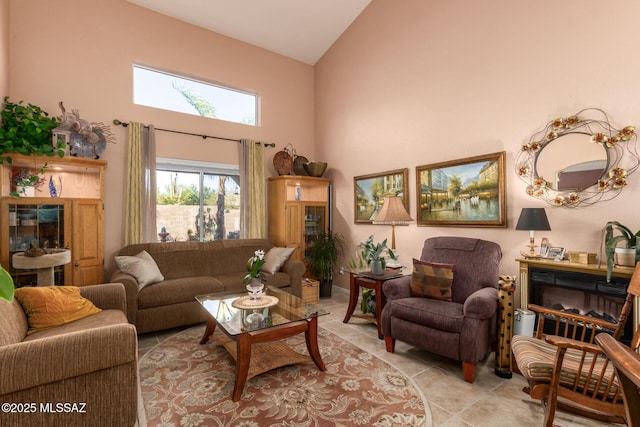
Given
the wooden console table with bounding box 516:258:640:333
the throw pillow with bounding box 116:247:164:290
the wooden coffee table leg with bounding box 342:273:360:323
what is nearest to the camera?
the wooden console table with bounding box 516:258:640:333

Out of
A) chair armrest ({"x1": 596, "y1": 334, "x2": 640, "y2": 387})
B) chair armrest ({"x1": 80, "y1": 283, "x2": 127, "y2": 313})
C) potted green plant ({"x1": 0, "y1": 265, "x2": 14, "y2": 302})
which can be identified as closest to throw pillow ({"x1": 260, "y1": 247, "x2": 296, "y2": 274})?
chair armrest ({"x1": 80, "y1": 283, "x2": 127, "y2": 313})

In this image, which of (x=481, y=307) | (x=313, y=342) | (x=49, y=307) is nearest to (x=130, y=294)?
(x=49, y=307)

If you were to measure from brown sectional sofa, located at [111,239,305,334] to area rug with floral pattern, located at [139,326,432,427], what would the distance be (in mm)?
474

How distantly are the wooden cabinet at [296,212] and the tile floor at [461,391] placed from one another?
1989 millimetres

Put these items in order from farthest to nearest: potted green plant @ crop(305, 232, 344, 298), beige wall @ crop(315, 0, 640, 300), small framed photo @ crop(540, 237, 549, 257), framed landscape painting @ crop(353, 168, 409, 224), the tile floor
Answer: potted green plant @ crop(305, 232, 344, 298), framed landscape painting @ crop(353, 168, 409, 224), small framed photo @ crop(540, 237, 549, 257), beige wall @ crop(315, 0, 640, 300), the tile floor

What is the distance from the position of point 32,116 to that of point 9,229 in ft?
3.89

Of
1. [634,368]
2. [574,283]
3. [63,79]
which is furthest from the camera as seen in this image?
[63,79]

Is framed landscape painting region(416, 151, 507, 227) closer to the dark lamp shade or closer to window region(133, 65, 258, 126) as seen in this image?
the dark lamp shade

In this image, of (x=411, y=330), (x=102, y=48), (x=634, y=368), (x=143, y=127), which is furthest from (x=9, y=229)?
(x=634, y=368)

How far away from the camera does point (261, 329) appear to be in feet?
7.36

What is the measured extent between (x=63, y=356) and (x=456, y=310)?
8.66 feet

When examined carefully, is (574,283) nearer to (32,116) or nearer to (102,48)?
(32,116)

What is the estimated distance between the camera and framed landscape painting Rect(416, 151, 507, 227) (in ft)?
10.3

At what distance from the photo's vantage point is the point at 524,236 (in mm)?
2979
